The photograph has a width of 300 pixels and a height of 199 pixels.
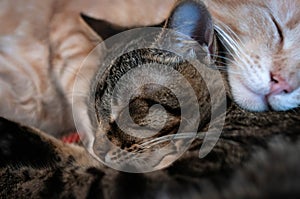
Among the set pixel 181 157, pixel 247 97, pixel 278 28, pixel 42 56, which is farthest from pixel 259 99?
pixel 42 56

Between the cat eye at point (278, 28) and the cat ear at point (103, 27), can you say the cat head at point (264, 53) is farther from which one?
the cat ear at point (103, 27)

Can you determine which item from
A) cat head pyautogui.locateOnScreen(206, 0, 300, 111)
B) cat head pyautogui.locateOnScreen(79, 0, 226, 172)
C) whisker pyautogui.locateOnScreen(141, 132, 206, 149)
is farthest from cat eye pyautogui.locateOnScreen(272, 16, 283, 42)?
whisker pyautogui.locateOnScreen(141, 132, 206, 149)

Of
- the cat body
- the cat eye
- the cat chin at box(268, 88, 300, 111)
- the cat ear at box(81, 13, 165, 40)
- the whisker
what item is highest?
the cat eye

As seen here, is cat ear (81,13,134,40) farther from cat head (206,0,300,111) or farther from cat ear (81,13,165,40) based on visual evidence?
cat head (206,0,300,111)

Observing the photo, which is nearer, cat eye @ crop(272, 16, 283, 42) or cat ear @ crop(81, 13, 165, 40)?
cat eye @ crop(272, 16, 283, 42)

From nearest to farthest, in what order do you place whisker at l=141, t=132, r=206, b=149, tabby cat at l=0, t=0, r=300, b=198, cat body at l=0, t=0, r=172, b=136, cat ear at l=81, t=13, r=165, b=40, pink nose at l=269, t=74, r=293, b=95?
tabby cat at l=0, t=0, r=300, b=198 < whisker at l=141, t=132, r=206, b=149 < pink nose at l=269, t=74, r=293, b=95 < cat ear at l=81, t=13, r=165, b=40 < cat body at l=0, t=0, r=172, b=136

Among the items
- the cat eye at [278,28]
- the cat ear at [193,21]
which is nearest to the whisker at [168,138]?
the cat ear at [193,21]

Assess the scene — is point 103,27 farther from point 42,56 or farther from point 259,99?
point 259,99
